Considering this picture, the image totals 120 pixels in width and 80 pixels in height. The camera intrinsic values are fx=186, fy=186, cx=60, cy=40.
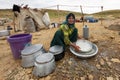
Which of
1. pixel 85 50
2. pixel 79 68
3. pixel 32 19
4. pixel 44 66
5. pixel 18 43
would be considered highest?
pixel 32 19

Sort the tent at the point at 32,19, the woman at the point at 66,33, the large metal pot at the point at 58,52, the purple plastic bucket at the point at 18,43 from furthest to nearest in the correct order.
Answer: the tent at the point at 32,19 < the purple plastic bucket at the point at 18,43 < the woman at the point at 66,33 < the large metal pot at the point at 58,52

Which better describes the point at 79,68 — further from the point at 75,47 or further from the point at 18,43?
the point at 18,43

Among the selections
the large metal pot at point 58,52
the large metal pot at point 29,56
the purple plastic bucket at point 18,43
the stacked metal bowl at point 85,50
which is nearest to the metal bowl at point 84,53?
the stacked metal bowl at point 85,50

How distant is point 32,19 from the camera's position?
25.1 ft

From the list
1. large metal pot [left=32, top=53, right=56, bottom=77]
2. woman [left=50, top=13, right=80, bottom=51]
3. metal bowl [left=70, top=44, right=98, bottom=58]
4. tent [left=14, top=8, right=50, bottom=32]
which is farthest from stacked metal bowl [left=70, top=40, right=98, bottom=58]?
tent [left=14, top=8, right=50, bottom=32]

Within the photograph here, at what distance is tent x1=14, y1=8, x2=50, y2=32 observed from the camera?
750 cm

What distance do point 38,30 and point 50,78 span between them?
15.8 feet

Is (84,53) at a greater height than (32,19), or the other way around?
(32,19)

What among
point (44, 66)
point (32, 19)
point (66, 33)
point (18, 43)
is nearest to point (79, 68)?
point (44, 66)

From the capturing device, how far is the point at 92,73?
334 centimetres

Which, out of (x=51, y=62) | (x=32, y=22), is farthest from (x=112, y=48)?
(x=32, y=22)

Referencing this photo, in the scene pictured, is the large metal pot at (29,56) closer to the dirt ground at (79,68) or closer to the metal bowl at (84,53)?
the dirt ground at (79,68)

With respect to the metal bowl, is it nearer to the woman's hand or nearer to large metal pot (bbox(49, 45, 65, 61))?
the woman's hand

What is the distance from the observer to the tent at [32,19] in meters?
7.50
